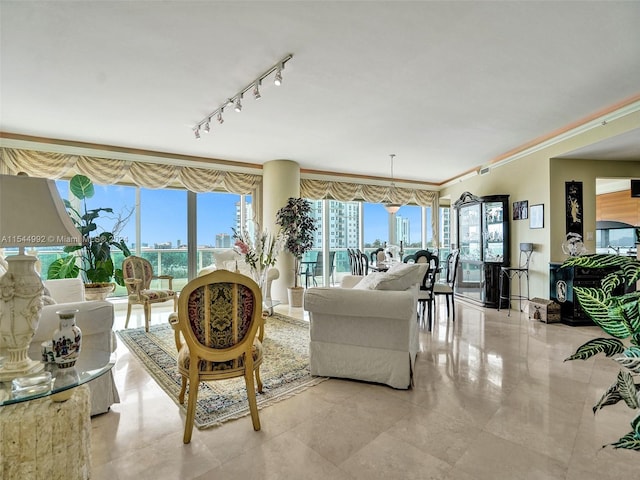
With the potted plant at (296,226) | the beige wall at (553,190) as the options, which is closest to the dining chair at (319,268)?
the potted plant at (296,226)

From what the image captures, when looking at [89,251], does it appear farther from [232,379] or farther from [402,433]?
[402,433]

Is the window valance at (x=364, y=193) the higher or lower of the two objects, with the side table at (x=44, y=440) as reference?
higher

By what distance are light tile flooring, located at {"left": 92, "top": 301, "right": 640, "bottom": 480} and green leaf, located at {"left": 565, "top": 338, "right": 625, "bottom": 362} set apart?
102 centimetres

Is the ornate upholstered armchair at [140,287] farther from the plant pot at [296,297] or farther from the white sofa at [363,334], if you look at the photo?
the white sofa at [363,334]

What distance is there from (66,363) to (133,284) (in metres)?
3.01

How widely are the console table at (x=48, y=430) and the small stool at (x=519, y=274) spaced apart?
17.4 feet

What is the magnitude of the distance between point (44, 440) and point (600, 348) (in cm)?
200

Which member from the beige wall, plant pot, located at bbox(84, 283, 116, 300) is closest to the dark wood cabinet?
the beige wall

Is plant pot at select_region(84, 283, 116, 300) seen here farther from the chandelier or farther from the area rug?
the chandelier

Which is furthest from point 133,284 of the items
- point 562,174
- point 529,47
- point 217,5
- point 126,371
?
point 562,174

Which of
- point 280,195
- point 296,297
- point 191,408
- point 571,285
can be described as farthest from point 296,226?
point 571,285

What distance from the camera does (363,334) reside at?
253 centimetres

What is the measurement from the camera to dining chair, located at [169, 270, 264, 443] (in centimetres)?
180

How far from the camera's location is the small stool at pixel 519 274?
500 cm
